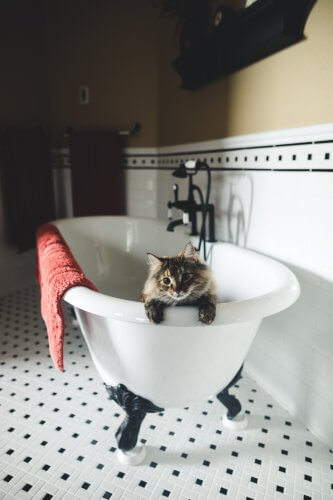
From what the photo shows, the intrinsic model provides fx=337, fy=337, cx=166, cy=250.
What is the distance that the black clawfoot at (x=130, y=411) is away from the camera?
44.6 inches

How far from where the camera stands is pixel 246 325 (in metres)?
1.05

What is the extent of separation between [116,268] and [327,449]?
1525 mm

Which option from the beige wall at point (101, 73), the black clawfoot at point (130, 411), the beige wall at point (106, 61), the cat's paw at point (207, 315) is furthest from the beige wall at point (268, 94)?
the black clawfoot at point (130, 411)

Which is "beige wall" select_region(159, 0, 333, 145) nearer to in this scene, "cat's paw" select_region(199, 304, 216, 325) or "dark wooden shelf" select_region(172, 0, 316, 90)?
"dark wooden shelf" select_region(172, 0, 316, 90)

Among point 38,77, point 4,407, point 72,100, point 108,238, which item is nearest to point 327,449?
point 4,407

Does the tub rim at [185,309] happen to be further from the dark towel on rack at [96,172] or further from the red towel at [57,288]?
the dark towel on rack at [96,172]

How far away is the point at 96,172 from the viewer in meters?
2.62

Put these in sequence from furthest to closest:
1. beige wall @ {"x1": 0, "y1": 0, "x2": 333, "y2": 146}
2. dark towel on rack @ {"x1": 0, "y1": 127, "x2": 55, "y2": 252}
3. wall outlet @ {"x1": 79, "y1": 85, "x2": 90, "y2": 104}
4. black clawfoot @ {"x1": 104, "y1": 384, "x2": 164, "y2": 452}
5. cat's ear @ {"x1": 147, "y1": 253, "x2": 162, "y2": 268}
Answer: wall outlet @ {"x1": 79, "y1": 85, "x2": 90, "y2": 104}, dark towel on rack @ {"x1": 0, "y1": 127, "x2": 55, "y2": 252}, beige wall @ {"x1": 0, "y1": 0, "x2": 333, "y2": 146}, black clawfoot @ {"x1": 104, "y1": 384, "x2": 164, "y2": 452}, cat's ear @ {"x1": 147, "y1": 253, "x2": 162, "y2": 268}

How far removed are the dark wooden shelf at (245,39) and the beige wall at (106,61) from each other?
2.00 feet

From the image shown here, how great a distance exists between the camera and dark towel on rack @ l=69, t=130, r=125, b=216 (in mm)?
2588

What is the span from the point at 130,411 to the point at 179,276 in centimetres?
54

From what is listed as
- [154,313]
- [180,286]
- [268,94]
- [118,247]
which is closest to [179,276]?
[180,286]

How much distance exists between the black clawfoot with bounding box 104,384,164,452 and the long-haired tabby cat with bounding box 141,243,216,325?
386 millimetres

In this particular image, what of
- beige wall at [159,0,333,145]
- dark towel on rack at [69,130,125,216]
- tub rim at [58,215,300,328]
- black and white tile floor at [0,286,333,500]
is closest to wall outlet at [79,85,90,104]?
dark towel on rack at [69,130,125,216]
